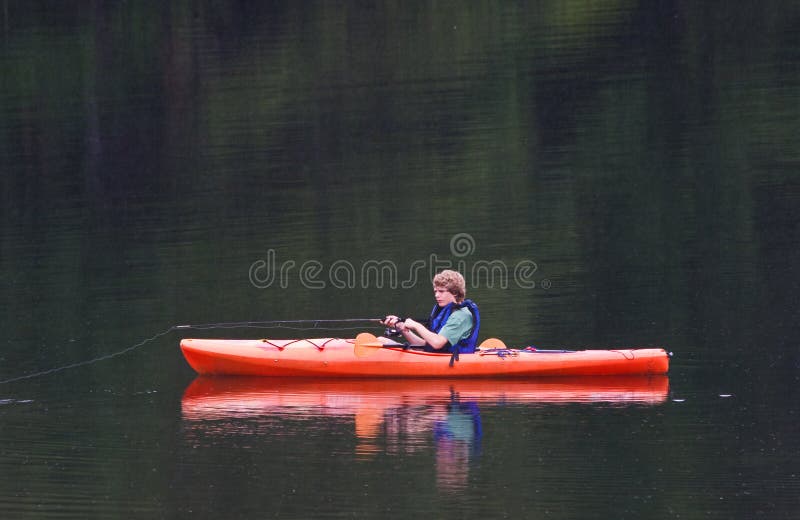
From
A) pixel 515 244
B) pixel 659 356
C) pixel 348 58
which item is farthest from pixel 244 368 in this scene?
pixel 348 58

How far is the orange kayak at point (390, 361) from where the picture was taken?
10.8 meters

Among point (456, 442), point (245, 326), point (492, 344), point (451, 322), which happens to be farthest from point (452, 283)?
point (245, 326)

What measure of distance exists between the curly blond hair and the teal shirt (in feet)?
0.36

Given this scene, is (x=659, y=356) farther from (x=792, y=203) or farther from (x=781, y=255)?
(x=792, y=203)

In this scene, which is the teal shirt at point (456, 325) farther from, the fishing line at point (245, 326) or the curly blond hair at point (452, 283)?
the fishing line at point (245, 326)

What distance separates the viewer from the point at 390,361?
10.9 m

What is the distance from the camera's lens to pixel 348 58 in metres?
27.8

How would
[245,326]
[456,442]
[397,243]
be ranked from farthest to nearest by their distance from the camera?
1. [397,243]
2. [245,326]
3. [456,442]

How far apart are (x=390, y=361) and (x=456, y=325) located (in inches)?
23.9

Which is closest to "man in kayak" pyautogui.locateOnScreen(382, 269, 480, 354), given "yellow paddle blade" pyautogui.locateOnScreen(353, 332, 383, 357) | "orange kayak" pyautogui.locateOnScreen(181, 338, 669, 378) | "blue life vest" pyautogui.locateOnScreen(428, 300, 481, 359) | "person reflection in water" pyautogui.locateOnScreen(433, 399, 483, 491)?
"blue life vest" pyautogui.locateOnScreen(428, 300, 481, 359)

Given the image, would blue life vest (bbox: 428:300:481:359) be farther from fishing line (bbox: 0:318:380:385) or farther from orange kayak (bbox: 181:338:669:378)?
fishing line (bbox: 0:318:380:385)

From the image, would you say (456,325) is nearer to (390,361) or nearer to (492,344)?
(492,344)

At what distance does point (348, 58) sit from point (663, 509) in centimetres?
2126

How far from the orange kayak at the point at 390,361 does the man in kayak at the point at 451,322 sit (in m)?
0.11
